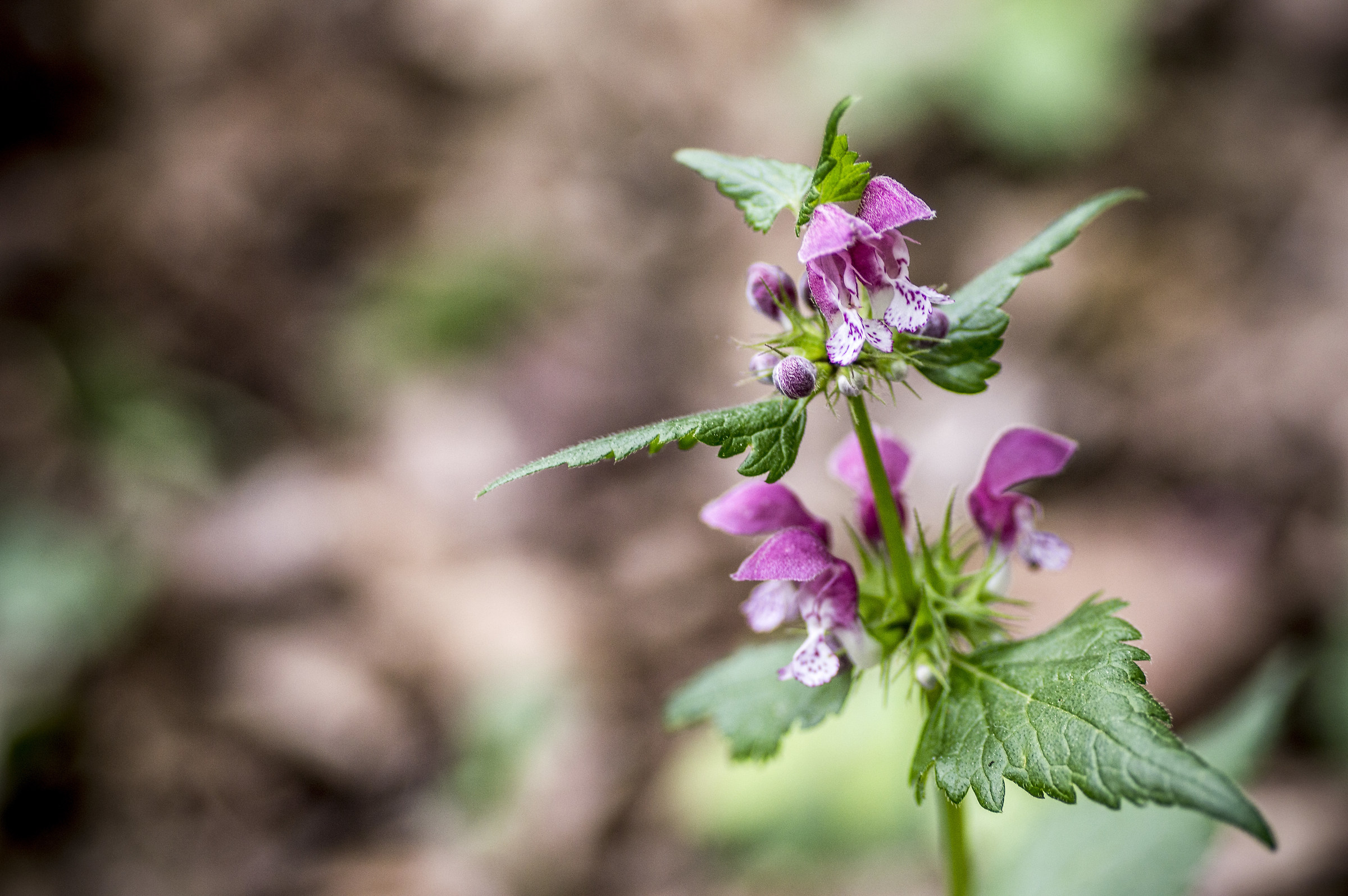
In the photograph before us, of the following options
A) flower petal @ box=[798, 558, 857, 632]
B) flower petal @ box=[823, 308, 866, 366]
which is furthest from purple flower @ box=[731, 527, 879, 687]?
flower petal @ box=[823, 308, 866, 366]

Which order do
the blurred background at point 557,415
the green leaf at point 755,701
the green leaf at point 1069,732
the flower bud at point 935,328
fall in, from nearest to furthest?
the green leaf at point 1069,732 → the flower bud at point 935,328 → the green leaf at point 755,701 → the blurred background at point 557,415

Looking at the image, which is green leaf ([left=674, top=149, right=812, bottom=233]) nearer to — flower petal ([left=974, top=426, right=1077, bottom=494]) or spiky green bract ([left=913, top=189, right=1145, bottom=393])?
spiky green bract ([left=913, top=189, right=1145, bottom=393])

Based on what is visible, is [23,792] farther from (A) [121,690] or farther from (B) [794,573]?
(B) [794,573]

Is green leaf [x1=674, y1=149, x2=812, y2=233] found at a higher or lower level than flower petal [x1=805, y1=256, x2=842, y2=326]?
higher

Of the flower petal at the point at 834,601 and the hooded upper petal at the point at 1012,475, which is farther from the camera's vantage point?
the hooded upper petal at the point at 1012,475

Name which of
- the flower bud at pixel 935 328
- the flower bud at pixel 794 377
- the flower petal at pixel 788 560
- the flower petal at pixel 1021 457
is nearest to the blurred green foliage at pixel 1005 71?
the flower petal at pixel 1021 457

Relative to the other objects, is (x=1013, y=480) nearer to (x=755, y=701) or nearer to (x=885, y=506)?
(x=885, y=506)

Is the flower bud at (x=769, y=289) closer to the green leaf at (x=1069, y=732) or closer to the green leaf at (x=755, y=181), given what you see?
the green leaf at (x=755, y=181)
